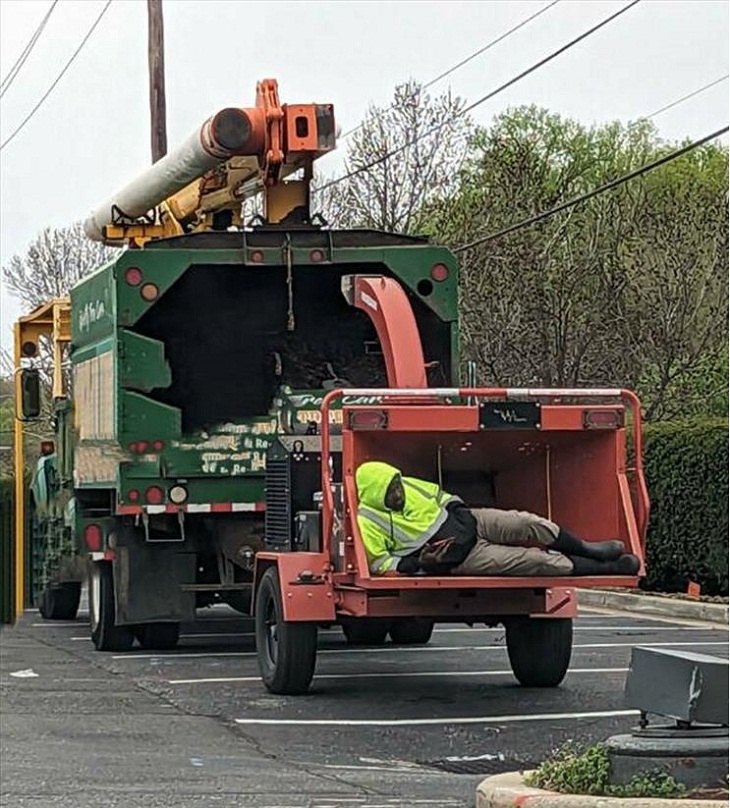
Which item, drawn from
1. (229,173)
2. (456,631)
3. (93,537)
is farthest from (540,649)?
(229,173)

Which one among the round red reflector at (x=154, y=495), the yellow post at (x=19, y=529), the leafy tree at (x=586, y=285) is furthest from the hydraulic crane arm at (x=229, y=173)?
the leafy tree at (x=586, y=285)

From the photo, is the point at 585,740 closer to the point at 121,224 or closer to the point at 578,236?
the point at 121,224

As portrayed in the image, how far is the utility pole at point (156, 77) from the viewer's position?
84.2 feet

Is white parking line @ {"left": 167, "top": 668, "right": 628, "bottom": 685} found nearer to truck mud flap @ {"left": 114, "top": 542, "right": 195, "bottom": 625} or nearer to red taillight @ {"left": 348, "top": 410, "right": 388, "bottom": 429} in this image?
truck mud flap @ {"left": 114, "top": 542, "right": 195, "bottom": 625}

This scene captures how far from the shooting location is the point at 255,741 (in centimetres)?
1064

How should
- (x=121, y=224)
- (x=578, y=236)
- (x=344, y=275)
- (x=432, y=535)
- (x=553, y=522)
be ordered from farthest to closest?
1. (x=578, y=236)
2. (x=121, y=224)
3. (x=344, y=275)
4. (x=553, y=522)
5. (x=432, y=535)

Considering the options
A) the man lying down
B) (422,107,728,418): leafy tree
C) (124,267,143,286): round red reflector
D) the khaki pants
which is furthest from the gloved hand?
(422,107,728,418): leafy tree

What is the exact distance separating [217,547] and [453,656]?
2198 mm

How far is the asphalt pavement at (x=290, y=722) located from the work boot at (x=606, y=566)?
92 centimetres

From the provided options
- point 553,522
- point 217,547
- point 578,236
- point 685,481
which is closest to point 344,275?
point 217,547

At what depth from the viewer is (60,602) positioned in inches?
778

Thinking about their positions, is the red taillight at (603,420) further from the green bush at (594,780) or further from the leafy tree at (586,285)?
the leafy tree at (586,285)

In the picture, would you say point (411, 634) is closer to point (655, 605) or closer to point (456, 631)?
point (456, 631)

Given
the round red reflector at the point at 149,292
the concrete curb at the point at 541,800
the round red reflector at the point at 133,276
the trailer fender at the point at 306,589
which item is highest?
the round red reflector at the point at 133,276
